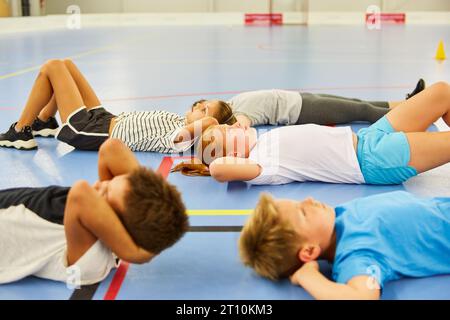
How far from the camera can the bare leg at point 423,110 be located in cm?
303

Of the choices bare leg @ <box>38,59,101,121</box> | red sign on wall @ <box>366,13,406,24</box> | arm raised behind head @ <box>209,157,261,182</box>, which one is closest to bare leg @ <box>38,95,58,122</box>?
bare leg @ <box>38,59,101,121</box>

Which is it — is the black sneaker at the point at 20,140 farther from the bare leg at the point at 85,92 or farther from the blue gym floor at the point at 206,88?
the bare leg at the point at 85,92

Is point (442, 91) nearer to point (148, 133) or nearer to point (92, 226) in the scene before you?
point (148, 133)

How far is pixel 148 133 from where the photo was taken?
370 centimetres

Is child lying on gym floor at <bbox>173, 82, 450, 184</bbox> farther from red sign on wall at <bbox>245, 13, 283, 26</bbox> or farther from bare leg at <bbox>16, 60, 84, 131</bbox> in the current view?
red sign on wall at <bbox>245, 13, 283, 26</bbox>

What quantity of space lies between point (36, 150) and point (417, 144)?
2.43 metres

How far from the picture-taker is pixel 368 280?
1.81m

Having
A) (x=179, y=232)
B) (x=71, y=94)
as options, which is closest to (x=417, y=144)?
(x=179, y=232)

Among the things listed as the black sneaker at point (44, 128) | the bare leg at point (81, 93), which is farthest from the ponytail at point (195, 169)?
the black sneaker at point (44, 128)

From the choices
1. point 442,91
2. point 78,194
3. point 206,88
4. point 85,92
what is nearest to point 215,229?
point 78,194

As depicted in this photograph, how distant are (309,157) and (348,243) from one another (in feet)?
3.55

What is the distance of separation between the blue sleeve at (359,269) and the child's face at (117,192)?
2.51 feet

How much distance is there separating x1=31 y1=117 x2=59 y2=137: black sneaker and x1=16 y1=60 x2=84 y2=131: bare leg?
277 mm
